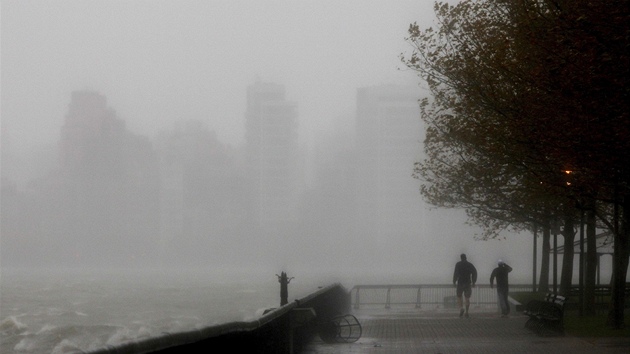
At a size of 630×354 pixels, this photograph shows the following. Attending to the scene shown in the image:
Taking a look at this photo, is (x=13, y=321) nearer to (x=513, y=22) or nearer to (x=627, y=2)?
(x=513, y=22)

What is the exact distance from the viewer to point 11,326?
299 feet

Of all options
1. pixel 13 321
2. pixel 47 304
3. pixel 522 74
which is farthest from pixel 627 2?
pixel 47 304

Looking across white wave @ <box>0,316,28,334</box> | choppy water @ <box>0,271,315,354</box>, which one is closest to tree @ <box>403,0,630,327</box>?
choppy water @ <box>0,271,315,354</box>

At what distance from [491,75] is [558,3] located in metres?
4.59

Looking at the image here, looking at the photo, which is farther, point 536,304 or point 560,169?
point 536,304

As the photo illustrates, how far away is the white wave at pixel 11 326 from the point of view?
290 feet

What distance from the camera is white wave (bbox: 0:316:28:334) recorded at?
290ft

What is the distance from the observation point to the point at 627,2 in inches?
687

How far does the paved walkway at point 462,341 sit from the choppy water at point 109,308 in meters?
23.7

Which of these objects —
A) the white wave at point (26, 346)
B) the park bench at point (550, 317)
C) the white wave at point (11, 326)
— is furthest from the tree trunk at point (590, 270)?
the white wave at point (11, 326)

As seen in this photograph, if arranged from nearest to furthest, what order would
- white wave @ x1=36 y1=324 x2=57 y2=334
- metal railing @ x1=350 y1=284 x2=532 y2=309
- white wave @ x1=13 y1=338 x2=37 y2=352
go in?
metal railing @ x1=350 y1=284 x2=532 y2=309 → white wave @ x1=13 y1=338 x2=37 y2=352 → white wave @ x1=36 y1=324 x2=57 y2=334

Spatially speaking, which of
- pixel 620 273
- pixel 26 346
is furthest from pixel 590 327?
pixel 26 346

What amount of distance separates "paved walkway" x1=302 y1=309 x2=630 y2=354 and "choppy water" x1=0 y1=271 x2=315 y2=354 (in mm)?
23723

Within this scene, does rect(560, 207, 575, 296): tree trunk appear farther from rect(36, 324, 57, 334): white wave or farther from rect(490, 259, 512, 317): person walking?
rect(36, 324, 57, 334): white wave
